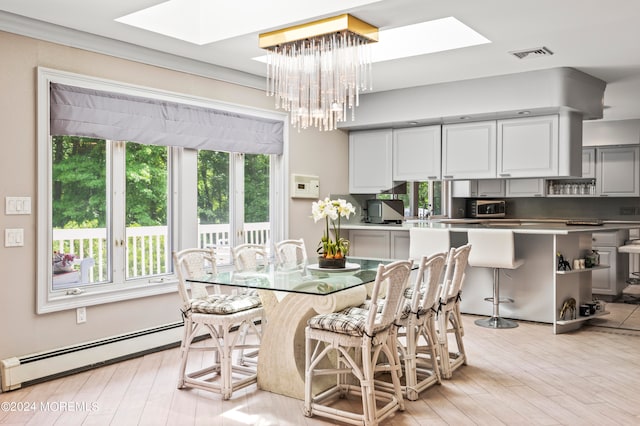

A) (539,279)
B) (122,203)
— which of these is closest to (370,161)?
(539,279)

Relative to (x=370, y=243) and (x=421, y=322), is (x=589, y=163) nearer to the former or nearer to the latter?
(x=370, y=243)

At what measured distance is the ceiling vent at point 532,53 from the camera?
4.45m

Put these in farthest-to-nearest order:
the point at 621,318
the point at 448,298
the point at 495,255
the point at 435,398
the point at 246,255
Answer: the point at 621,318 < the point at 495,255 < the point at 246,255 < the point at 448,298 < the point at 435,398

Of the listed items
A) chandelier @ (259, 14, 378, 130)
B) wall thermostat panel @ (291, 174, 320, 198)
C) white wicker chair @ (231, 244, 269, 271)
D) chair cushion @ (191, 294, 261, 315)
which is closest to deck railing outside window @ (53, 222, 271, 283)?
wall thermostat panel @ (291, 174, 320, 198)

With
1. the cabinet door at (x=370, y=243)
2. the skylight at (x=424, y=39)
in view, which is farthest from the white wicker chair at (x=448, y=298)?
the cabinet door at (x=370, y=243)

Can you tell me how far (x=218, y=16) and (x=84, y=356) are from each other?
2705 millimetres

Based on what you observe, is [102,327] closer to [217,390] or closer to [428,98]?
[217,390]

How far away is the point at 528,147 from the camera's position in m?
5.54

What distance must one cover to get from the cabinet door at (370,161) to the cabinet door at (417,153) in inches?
4.3

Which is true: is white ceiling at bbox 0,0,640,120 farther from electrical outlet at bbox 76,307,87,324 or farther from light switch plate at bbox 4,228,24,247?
electrical outlet at bbox 76,307,87,324

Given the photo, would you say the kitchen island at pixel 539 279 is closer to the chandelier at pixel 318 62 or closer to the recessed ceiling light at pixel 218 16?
the chandelier at pixel 318 62

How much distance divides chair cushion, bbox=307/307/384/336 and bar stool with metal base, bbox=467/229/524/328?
2.34 m

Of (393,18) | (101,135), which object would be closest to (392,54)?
(393,18)

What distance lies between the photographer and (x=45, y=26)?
3.73 meters
